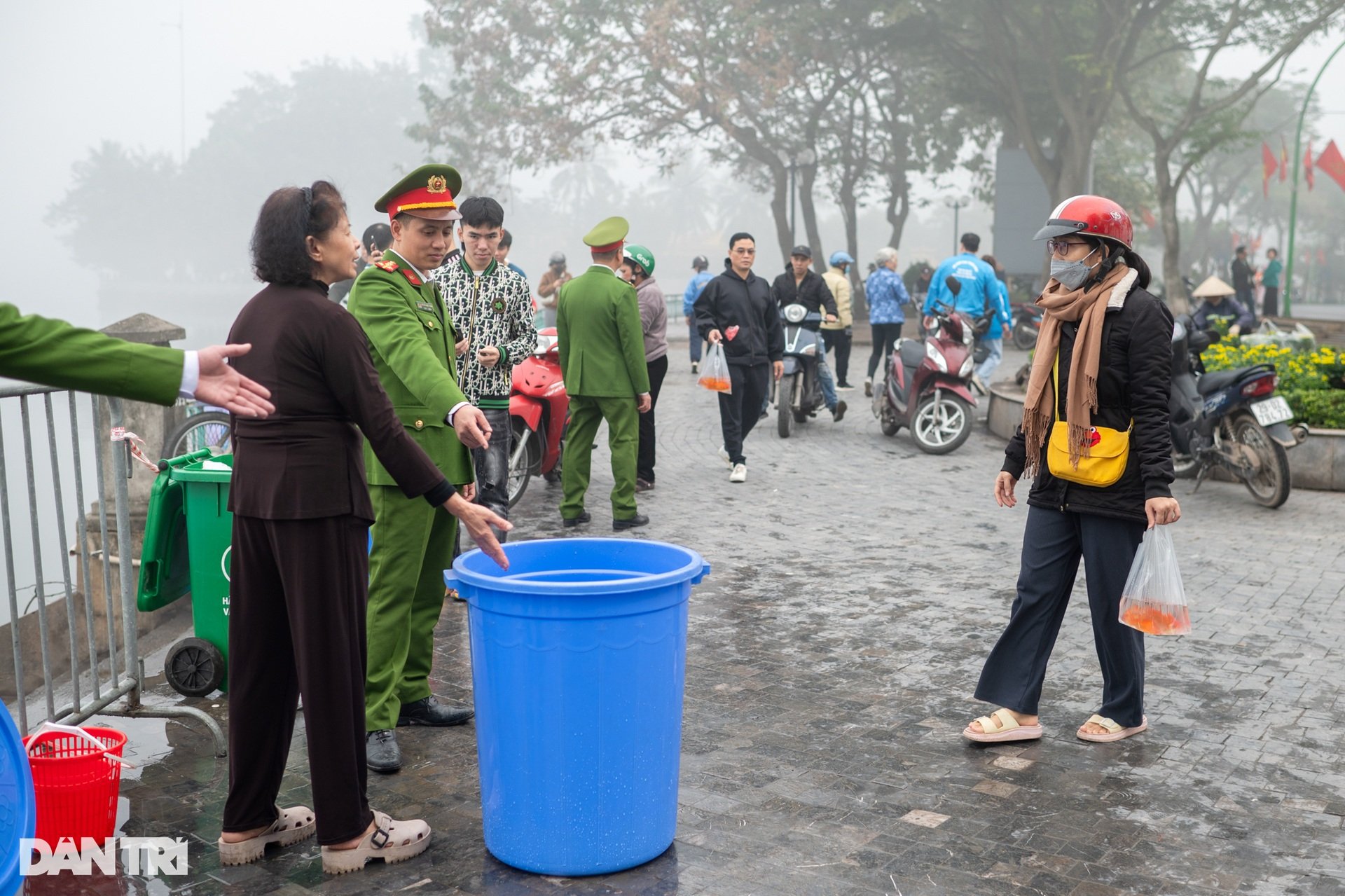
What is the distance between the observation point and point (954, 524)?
343 inches

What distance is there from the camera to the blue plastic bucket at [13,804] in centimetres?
274

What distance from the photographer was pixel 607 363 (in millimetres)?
8297

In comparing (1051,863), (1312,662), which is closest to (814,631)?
(1312,662)

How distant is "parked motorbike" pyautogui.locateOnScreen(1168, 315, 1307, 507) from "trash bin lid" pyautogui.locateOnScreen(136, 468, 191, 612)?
6756 millimetres

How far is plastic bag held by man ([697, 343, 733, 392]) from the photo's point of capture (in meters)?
10.2

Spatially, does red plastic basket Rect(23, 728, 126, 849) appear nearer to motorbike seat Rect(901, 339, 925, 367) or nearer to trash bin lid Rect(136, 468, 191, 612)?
trash bin lid Rect(136, 468, 191, 612)

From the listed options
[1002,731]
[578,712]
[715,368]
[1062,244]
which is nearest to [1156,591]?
[1002,731]

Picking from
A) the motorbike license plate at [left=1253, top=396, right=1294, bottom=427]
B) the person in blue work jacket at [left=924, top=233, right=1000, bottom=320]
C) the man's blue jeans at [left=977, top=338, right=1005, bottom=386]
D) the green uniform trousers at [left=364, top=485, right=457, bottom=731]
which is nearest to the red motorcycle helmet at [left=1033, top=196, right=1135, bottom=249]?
the green uniform trousers at [left=364, top=485, right=457, bottom=731]

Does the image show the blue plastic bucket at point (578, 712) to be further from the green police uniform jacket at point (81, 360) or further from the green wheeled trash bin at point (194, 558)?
the green wheeled trash bin at point (194, 558)

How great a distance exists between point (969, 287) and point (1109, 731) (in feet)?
30.2

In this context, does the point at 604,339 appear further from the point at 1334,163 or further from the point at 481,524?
the point at 1334,163

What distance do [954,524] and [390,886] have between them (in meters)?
5.97

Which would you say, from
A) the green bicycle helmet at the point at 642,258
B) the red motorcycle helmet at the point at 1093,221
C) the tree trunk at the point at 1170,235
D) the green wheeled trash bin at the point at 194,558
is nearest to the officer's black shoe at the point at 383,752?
the green wheeled trash bin at the point at 194,558

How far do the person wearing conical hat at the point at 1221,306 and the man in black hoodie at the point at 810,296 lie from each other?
12.4 ft
